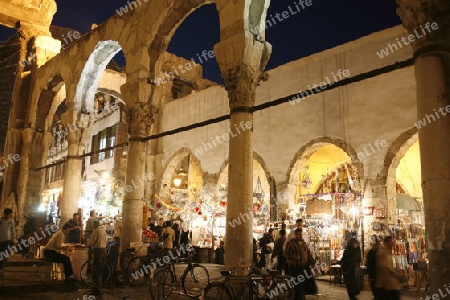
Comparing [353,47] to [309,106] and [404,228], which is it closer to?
[309,106]

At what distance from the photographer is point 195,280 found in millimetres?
7895

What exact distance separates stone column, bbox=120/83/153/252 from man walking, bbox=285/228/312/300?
3977 mm

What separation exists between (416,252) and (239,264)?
5.69 m

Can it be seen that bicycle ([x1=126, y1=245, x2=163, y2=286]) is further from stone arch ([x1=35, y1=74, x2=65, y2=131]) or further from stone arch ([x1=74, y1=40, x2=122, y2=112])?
stone arch ([x1=35, y1=74, x2=65, y2=131])

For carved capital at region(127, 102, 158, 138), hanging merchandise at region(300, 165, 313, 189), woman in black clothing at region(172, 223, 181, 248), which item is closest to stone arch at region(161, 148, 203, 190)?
woman in black clothing at region(172, 223, 181, 248)

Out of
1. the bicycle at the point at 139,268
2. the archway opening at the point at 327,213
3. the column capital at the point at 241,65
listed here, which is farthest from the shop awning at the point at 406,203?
the bicycle at the point at 139,268

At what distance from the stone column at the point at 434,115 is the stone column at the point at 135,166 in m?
6.31

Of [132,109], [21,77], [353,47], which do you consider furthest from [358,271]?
[21,77]

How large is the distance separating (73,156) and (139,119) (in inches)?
166

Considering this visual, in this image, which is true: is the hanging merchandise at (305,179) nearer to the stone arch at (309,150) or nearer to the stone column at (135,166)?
the stone arch at (309,150)

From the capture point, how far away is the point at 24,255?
1304 centimetres

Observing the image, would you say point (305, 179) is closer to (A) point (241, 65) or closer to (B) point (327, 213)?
(B) point (327, 213)

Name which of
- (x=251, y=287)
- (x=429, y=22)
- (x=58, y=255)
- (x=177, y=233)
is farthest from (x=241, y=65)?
(x=177, y=233)

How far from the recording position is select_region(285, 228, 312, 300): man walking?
648 centimetres
